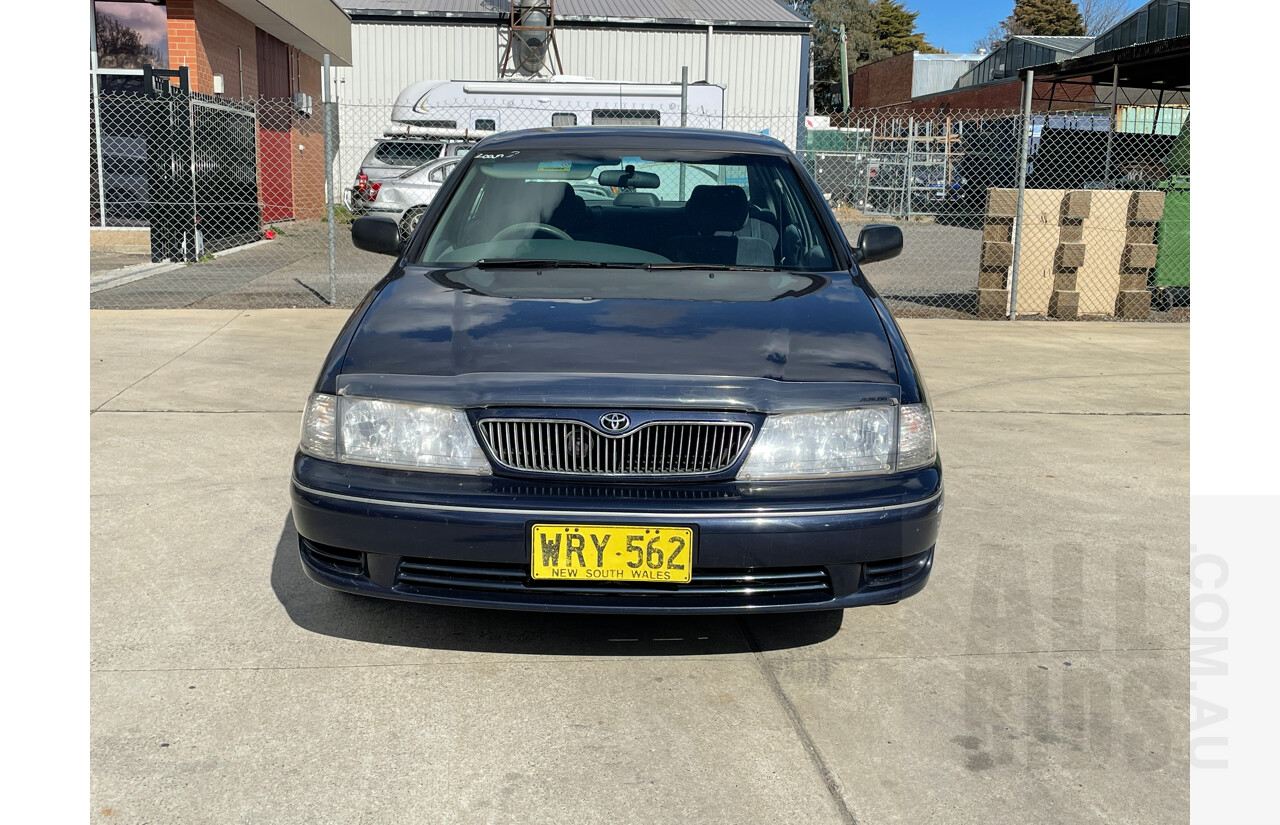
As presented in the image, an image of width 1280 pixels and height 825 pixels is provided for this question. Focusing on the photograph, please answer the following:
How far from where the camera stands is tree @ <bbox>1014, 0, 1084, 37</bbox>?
235 ft

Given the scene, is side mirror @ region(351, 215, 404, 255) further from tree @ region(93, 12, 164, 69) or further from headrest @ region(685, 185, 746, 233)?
tree @ region(93, 12, 164, 69)

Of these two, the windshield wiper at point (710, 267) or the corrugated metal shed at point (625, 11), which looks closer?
the windshield wiper at point (710, 267)

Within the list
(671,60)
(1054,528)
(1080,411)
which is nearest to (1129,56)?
(671,60)

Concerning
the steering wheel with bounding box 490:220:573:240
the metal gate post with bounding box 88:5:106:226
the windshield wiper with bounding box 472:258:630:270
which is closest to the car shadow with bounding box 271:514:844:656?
the windshield wiper with bounding box 472:258:630:270

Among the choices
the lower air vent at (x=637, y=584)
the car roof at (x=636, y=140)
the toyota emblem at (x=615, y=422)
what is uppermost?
the car roof at (x=636, y=140)

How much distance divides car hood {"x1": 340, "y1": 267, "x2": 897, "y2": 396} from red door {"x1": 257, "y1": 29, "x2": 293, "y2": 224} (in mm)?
16472

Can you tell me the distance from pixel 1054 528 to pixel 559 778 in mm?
2666

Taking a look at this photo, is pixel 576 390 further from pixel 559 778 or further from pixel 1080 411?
pixel 1080 411

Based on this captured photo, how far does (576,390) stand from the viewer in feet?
9.77

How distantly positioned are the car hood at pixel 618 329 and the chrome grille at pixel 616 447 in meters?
0.15

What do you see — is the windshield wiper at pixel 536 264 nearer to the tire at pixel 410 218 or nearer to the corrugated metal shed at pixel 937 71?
the tire at pixel 410 218

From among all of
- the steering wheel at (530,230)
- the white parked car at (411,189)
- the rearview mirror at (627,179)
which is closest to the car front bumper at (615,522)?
the steering wheel at (530,230)

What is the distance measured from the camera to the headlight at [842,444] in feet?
9.86

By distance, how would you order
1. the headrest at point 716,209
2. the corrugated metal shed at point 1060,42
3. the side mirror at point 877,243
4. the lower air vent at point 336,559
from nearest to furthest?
1. the lower air vent at point 336,559
2. the headrest at point 716,209
3. the side mirror at point 877,243
4. the corrugated metal shed at point 1060,42
